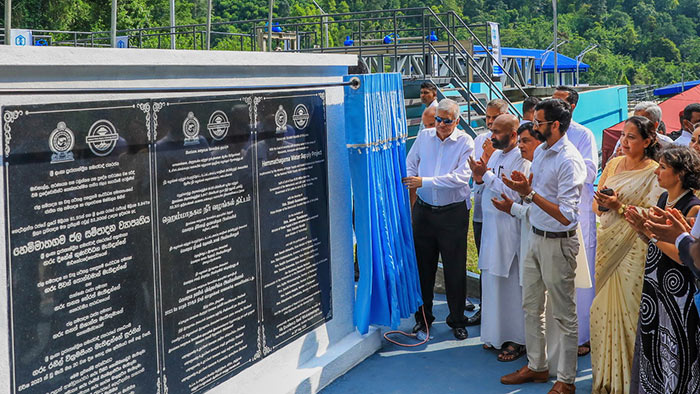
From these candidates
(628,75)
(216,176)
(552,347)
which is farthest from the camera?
(628,75)

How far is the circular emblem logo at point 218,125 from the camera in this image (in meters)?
4.33

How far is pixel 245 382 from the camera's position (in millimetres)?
4711

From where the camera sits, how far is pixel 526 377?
537cm

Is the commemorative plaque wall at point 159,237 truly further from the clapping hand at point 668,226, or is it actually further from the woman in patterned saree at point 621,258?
the clapping hand at point 668,226

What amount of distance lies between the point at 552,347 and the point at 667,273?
4.25ft

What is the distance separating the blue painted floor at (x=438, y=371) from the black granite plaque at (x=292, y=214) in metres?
0.58

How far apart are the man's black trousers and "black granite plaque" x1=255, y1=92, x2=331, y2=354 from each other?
3.57ft

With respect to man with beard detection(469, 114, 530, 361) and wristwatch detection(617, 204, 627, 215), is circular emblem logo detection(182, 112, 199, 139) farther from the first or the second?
wristwatch detection(617, 204, 627, 215)

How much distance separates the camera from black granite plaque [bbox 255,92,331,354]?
4871 mm

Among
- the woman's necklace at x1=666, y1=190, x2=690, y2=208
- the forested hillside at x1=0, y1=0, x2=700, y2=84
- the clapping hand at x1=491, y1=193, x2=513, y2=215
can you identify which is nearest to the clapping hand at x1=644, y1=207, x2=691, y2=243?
the woman's necklace at x1=666, y1=190, x2=690, y2=208

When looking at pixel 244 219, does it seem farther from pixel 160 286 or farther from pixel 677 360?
pixel 677 360

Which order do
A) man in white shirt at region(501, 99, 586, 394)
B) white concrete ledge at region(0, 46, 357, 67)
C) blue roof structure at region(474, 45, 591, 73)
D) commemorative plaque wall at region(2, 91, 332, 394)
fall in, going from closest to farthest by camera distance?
white concrete ledge at region(0, 46, 357, 67)
commemorative plaque wall at region(2, 91, 332, 394)
man in white shirt at region(501, 99, 586, 394)
blue roof structure at region(474, 45, 591, 73)

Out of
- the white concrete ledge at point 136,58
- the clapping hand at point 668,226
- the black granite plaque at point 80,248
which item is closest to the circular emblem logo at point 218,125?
the white concrete ledge at point 136,58

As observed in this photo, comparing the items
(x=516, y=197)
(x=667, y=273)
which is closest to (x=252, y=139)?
(x=516, y=197)
